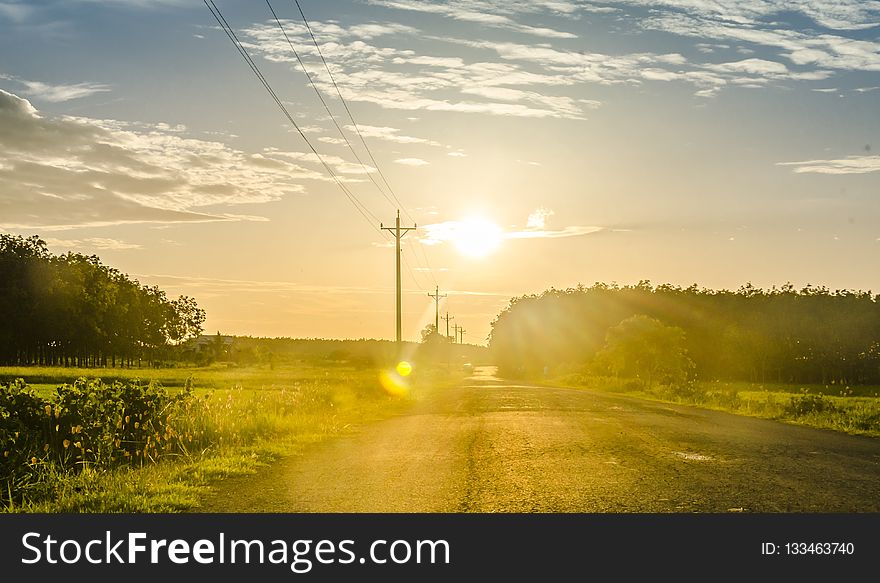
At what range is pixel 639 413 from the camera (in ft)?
95.4

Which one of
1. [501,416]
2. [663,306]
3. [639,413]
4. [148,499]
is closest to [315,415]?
[501,416]

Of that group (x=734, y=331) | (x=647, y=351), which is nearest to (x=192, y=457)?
(x=647, y=351)

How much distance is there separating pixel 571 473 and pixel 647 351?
57425mm

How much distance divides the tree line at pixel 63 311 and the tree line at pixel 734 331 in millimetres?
64304

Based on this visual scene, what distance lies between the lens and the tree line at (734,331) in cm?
10794

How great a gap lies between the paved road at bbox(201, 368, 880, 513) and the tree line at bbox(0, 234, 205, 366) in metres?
89.3

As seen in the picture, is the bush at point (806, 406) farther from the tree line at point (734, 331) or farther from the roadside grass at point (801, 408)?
the tree line at point (734, 331)

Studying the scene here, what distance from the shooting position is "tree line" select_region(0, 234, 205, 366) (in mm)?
97688

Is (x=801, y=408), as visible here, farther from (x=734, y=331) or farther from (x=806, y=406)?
(x=734, y=331)

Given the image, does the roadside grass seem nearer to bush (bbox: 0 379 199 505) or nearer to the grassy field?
the grassy field

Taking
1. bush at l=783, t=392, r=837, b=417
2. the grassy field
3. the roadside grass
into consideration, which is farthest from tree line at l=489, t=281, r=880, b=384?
the grassy field

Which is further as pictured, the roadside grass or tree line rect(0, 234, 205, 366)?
tree line rect(0, 234, 205, 366)

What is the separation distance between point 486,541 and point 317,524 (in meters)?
1.88

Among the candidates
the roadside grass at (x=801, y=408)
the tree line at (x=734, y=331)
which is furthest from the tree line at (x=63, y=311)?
the roadside grass at (x=801, y=408)
